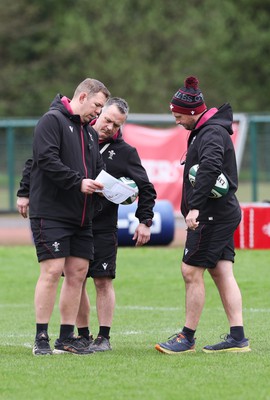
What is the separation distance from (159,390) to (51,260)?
1.79 m

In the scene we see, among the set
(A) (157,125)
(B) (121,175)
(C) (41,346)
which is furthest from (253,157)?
(C) (41,346)

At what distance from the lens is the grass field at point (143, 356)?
659cm

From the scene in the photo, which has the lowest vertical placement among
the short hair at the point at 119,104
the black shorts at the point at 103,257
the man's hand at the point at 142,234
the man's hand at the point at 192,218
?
the black shorts at the point at 103,257

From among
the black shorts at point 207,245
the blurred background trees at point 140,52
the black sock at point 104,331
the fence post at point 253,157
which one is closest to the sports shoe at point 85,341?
the black sock at point 104,331

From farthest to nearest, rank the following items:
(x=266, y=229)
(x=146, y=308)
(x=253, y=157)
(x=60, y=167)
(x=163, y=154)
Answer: (x=253, y=157) < (x=163, y=154) < (x=266, y=229) < (x=146, y=308) < (x=60, y=167)

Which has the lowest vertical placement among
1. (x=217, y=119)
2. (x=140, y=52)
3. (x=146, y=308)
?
(x=146, y=308)

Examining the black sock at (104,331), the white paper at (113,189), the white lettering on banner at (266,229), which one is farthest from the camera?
the white lettering on banner at (266,229)

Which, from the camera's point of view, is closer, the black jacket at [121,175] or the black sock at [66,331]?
the black sock at [66,331]

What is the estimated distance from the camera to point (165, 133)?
22.7 m

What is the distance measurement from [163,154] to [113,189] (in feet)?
47.0

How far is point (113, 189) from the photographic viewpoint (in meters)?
8.11

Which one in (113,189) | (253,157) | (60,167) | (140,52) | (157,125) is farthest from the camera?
(140,52)

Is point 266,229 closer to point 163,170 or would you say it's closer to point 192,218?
point 163,170

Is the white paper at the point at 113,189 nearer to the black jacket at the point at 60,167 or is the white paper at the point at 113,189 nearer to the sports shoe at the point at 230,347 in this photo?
the black jacket at the point at 60,167
